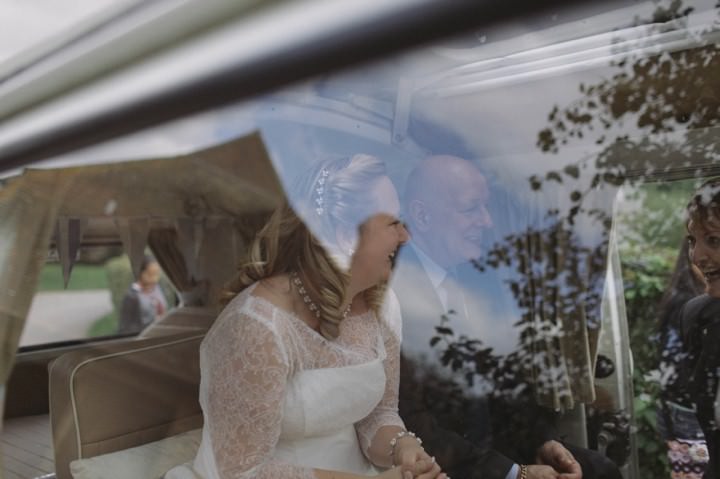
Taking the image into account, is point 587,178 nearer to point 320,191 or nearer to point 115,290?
point 320,191

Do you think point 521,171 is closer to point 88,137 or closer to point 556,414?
point 556,414

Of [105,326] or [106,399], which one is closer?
[106,399]

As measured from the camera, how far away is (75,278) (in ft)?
5.82

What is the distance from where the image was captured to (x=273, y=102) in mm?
1097

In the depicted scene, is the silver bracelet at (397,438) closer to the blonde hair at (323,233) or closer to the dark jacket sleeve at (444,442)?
the dark jacket sleeve at (444,442)

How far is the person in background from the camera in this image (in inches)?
69.2

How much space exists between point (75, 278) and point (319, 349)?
3.22 feet

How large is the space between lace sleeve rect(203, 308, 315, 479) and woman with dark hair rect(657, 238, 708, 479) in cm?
62

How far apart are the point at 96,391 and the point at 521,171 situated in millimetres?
1344

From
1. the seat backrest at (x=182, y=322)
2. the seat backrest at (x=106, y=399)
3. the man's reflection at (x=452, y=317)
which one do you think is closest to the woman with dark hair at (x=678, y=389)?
the man's reflection at (x=452, y=317)

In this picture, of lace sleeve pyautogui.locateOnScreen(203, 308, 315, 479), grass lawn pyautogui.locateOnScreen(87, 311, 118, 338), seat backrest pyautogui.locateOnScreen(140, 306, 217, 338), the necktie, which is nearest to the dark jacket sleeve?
the necktie

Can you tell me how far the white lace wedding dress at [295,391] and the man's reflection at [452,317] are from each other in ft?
0.18

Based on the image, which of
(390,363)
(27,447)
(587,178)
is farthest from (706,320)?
(27,447)

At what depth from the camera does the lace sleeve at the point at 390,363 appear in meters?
1.08
